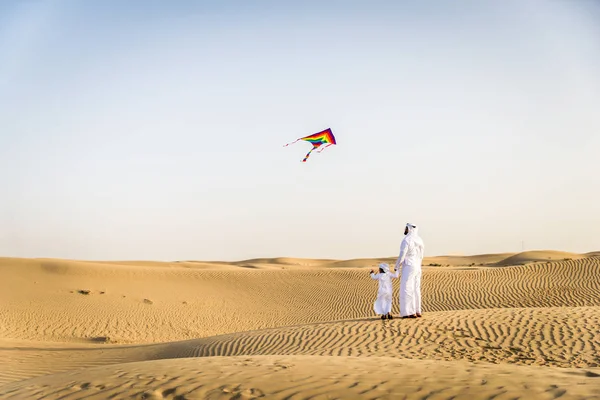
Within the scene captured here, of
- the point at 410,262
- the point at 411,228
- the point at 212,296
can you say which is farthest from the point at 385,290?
the point at 212,296

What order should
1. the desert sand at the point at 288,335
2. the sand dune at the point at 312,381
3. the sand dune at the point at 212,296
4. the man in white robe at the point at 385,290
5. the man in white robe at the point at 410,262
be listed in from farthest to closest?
the sand dune at the point at 212,296, the man in white robe at the point at 385,290, the man in white robe at the point at 410,262, the desert sand at the point at 288,335, the sand dune at the point at 312,381

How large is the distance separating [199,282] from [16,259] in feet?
34.5

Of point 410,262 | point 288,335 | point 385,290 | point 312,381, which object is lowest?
point 288,335

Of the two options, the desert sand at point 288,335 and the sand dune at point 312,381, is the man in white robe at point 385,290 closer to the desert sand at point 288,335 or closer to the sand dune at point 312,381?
the desert sand at point 288,335

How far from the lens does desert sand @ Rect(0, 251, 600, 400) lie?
6.68 meters

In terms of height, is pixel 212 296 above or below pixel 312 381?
below

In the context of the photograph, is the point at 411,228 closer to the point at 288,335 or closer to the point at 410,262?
the point at 410,262

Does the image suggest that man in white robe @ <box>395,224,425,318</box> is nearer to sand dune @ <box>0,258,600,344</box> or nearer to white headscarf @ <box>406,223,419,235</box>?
white headscarf @ <box>406,223,419,235</box>

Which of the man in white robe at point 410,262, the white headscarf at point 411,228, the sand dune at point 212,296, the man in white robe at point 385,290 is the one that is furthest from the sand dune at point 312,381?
the sand dune at point 212,296

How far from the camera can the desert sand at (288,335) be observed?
6684 mm

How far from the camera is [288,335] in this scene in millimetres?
13867

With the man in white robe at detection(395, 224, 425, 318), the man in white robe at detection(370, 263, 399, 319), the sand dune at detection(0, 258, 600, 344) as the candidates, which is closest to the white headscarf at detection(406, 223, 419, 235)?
the man in white robe at detection(395, 224, 425, 318)

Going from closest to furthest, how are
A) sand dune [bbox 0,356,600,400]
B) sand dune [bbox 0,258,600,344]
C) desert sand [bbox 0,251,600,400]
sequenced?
sand dune [bbox 0,356,600,400], desert sand [bbox 0,251,600,400], sand dune [bbox 0,258,600,344]

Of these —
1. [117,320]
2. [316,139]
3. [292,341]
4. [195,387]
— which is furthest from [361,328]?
[117,320]
